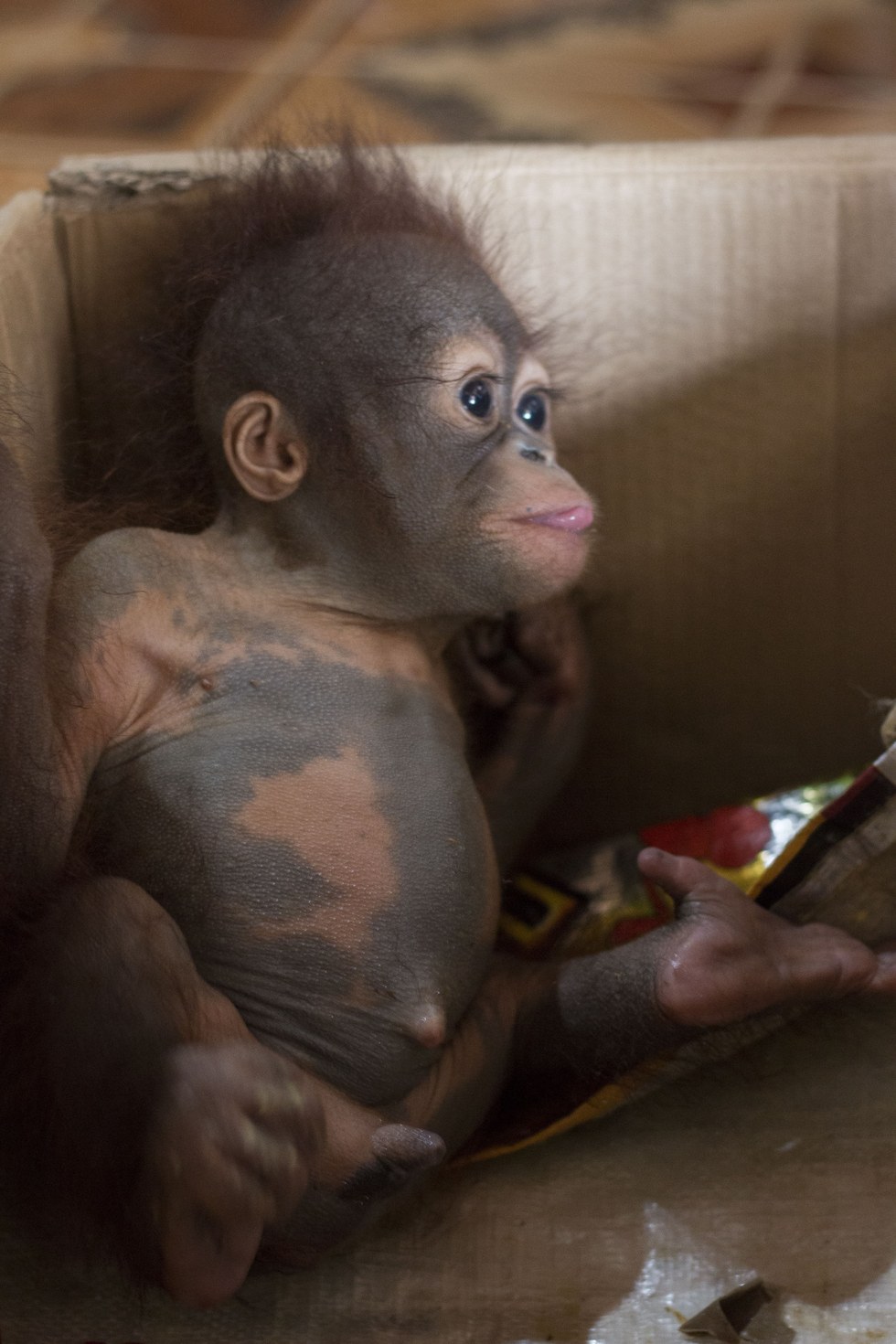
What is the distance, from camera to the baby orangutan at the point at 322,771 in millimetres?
805

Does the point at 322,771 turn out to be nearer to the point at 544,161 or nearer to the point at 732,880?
the point at 732,880

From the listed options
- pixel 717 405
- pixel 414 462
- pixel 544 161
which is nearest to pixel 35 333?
pixel 414 462

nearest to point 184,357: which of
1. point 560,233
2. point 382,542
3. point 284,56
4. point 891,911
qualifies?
point 382,542

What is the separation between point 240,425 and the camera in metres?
1.05

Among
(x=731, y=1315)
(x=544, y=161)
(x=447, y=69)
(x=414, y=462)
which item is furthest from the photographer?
(x=447, y=69)

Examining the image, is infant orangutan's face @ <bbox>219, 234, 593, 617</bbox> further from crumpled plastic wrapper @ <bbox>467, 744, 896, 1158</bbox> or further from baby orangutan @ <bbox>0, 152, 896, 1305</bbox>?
crumpled plastic wrapper @ <bbox>467, 744, 896, 1158</bbox>

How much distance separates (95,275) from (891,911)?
0.78m

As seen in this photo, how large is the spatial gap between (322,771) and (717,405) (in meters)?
0.58

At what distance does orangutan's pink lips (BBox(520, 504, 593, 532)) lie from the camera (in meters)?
1.01

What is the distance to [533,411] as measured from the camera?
1.11m

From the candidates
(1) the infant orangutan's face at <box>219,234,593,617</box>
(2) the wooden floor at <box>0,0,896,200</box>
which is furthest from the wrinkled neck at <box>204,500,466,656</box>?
(2) the wooden floor at <box>0,0,896,200</box>

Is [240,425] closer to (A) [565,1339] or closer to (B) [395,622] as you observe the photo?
(B) [395,622]

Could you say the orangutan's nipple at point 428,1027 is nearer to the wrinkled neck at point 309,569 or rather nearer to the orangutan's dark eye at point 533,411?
the wrinkled neck at point 309,569

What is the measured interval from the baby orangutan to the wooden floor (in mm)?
1265
